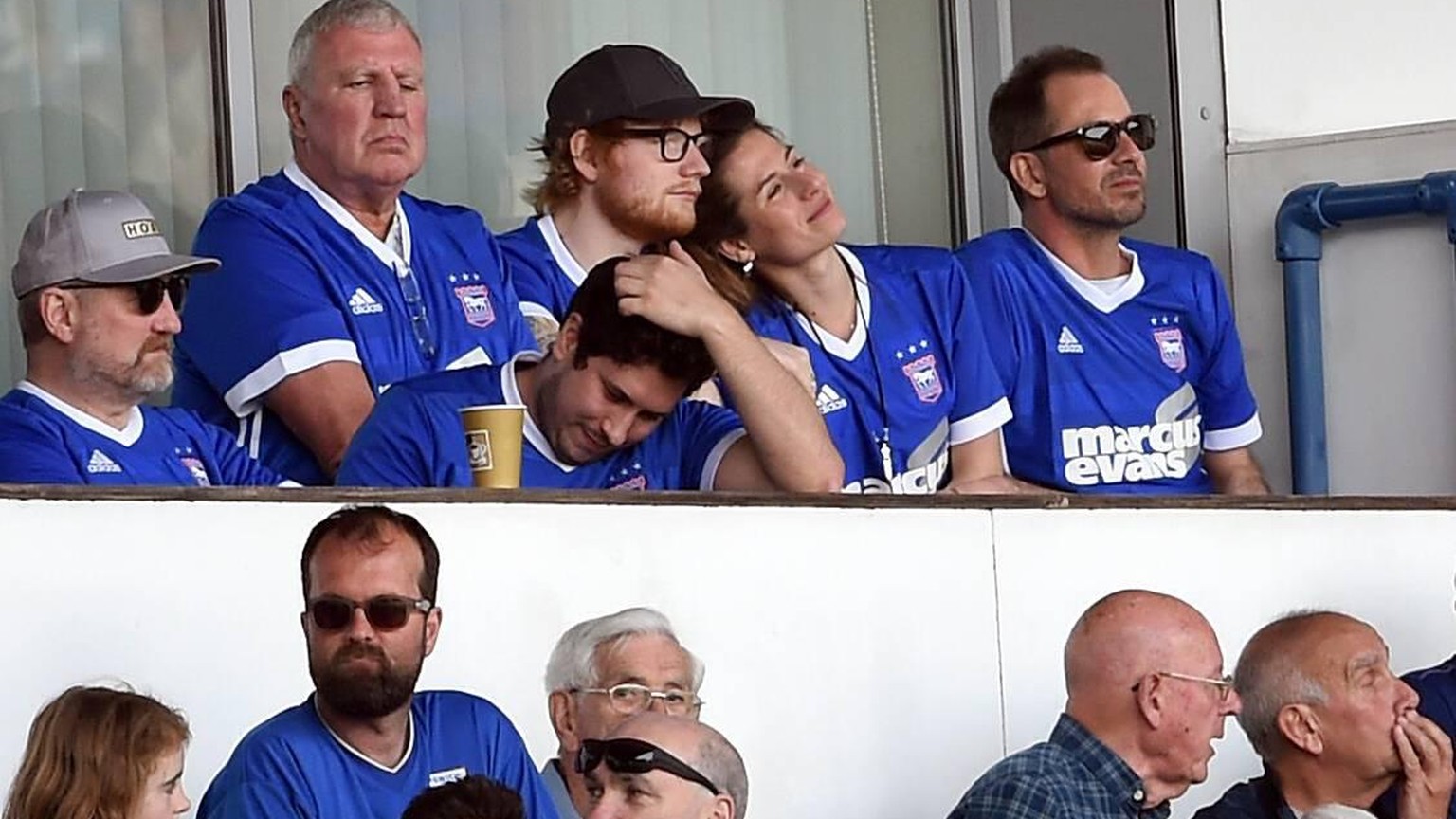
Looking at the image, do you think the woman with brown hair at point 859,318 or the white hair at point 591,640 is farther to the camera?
the woman with brown hair at point 859,318

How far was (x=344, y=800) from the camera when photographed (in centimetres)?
281

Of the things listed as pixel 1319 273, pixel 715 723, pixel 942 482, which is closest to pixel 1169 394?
pixel 942 482

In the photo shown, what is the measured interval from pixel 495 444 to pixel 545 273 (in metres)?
0.85

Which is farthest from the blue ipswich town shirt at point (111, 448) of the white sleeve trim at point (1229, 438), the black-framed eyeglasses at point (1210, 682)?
the white sleeve trim at point (1229, 438)

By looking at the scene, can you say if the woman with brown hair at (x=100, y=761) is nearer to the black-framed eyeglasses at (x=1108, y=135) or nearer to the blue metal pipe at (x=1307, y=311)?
the black-framed eyeglasses at (x=1108, y=135)

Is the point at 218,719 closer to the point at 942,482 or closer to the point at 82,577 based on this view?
the point at 82,577

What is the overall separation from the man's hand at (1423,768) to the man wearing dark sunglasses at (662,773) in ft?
3.72

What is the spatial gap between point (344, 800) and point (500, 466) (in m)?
0.53

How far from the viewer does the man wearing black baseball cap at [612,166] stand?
12.8ft

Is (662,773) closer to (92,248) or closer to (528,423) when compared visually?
(528,423)

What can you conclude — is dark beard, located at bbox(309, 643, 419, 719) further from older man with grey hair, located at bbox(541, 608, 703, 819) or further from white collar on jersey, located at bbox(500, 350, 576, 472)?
white collar on jersey, located at bbox(500, 350, 576, 472)

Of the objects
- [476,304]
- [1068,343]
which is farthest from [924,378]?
[476,304]

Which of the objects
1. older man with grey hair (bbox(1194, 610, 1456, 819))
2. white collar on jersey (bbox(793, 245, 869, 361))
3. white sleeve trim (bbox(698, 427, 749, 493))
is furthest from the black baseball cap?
older man with grey hair (bbox(1194, 610, 1456, 819))

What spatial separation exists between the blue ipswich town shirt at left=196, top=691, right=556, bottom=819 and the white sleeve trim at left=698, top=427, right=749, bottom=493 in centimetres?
76
